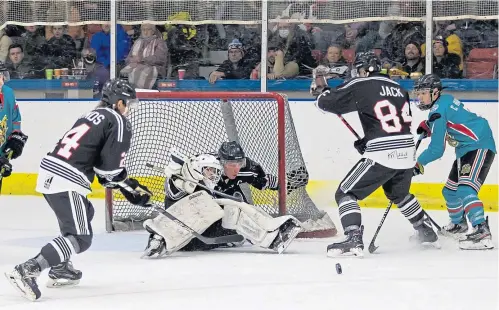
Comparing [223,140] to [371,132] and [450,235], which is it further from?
[450,235]

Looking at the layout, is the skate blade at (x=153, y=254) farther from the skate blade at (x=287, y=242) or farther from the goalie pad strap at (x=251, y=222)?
the skate blade at (x=287, y=242)

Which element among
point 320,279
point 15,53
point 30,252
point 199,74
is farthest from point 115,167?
point 15,53

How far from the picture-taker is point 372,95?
578cm

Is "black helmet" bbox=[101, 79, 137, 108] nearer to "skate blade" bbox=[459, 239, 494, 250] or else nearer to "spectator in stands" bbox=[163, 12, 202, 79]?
"skate blade" bbox=[459, 239, 494, 250]

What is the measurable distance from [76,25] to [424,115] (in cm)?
287

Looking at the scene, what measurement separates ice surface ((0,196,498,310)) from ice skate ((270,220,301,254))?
0.05 m

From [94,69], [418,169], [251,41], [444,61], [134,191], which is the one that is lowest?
[418,169]

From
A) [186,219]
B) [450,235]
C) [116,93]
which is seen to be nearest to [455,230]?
[450,235]

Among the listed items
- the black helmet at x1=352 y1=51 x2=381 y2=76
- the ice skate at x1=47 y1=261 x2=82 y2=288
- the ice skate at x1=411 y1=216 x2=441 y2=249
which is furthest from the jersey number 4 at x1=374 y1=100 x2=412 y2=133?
the ice skate at x1=47 y1=261 x2=82 y2=288

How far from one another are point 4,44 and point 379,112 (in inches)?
160

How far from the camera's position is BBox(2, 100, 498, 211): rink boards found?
7.90 m

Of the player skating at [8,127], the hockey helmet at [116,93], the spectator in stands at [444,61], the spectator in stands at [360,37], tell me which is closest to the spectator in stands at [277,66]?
the spectator in stands at [360,37]

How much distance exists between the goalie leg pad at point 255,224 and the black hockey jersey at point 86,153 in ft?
4.38

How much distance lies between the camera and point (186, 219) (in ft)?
19.0
